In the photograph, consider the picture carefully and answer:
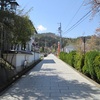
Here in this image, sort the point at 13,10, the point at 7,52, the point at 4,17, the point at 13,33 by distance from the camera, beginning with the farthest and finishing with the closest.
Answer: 1. the point at 7,52
2. the point at 13,33
3. the point at 13,10
4. the point at 4,17

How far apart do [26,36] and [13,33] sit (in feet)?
6.44

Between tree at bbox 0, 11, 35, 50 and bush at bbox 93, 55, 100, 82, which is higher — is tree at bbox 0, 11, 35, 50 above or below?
above

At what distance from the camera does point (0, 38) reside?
14164 millimetres

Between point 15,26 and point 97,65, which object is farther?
point 15,26

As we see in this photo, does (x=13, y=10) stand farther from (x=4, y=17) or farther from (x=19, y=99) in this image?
(x=19, y=99)

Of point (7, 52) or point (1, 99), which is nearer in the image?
point (1, 99)

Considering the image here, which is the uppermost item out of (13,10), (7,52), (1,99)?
(13,10)

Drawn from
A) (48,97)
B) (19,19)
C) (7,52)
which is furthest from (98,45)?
(48,97)

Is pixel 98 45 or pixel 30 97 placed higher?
pixel 98 45

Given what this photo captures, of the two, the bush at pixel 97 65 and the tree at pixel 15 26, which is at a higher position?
the tree at pixel 15 26

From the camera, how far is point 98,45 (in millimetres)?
31297

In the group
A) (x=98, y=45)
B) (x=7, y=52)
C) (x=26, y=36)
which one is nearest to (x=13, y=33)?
(x=26, y=36)

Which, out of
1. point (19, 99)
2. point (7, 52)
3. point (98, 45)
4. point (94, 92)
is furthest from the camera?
point (98, 45)

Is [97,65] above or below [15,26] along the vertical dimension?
below
